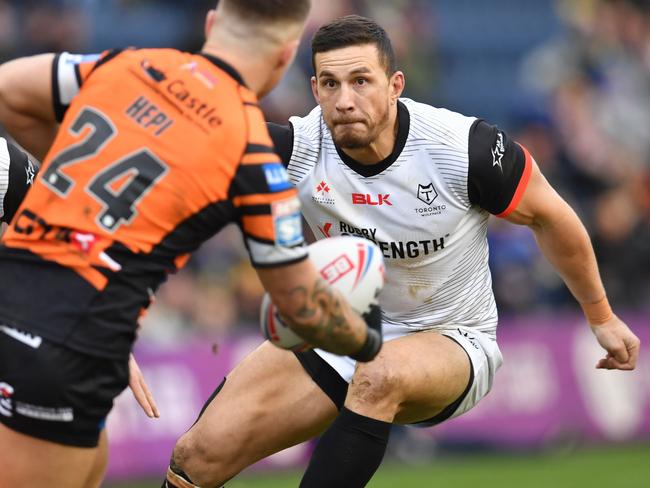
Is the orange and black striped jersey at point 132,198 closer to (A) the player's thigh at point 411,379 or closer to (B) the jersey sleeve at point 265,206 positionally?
(B) the jersey sleeve at point 265,206

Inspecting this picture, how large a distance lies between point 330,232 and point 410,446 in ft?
18.6

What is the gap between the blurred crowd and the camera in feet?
37.9

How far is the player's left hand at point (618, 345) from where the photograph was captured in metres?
6.39

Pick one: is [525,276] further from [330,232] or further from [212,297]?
[330,232]

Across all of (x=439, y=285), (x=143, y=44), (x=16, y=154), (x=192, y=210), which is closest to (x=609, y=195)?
(x=143, y=44)

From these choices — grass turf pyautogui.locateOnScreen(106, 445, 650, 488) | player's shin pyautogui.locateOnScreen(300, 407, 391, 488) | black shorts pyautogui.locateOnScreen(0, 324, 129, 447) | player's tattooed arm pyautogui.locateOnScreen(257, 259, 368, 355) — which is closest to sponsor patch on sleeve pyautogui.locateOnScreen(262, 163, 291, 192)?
player's tattooed arm pyautogui.locateOnScreen(257, 259, 368, 355)

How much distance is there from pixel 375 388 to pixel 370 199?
0.98 meters

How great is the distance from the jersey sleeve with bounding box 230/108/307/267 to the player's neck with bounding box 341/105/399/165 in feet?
5.10

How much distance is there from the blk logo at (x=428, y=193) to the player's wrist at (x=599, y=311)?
1070mm

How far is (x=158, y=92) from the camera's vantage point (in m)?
4.49

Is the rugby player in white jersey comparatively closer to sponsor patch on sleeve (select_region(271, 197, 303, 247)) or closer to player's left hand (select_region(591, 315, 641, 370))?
player's left hand (select_region(591, 315, 641, 370))

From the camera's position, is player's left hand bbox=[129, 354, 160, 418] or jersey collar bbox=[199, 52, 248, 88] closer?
jersey collar bbox=[199, 52, 248, 88]

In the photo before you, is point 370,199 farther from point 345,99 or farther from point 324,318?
point 324,318

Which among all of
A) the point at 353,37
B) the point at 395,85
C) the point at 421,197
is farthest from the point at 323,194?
the point at 353,37
